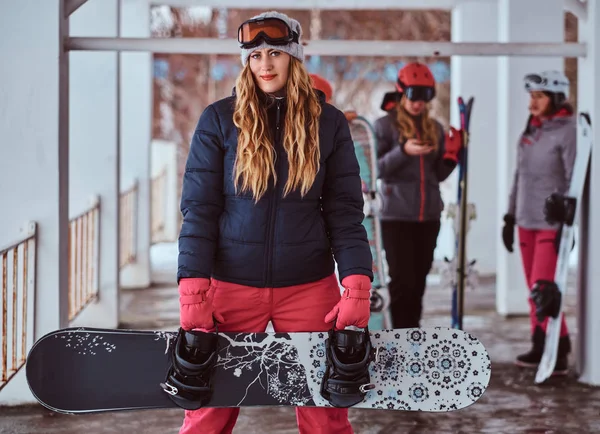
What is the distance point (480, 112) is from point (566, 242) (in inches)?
198

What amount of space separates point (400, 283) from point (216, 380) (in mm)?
2617

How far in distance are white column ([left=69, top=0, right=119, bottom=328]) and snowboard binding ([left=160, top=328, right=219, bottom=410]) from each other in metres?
3.93

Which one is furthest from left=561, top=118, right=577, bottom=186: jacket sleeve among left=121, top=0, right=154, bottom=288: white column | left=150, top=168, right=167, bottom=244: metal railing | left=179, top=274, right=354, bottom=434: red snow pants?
left=150, top=168, right=167, bottom=244: metal railing

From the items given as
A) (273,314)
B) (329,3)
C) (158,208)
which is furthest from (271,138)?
(158,208)

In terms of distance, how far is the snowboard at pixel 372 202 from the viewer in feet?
18.6

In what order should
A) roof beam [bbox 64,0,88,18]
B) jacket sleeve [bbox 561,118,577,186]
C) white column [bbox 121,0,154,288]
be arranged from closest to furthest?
roof beam [bbox 64,0,88,18] < jacket sleeve [bbox 561,118,577,186] < white column [bbox 121,0,154,288]

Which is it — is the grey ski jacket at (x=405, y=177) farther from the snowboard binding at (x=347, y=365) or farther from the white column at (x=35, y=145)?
the snowboard binding at (x=347, y=365)

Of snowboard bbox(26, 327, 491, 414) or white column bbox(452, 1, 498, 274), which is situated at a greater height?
white column bbox(452, 1, 498, 274)

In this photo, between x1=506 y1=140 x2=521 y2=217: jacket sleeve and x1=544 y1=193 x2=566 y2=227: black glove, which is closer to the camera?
x1=544 y1=193 x2=566 y2=227: black glove

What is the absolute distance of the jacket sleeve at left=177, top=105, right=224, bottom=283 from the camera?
10.6 feet

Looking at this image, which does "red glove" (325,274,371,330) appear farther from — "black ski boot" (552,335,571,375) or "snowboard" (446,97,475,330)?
"snowboard" (446,97,475,330)

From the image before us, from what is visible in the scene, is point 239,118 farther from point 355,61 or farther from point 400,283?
point 355,61

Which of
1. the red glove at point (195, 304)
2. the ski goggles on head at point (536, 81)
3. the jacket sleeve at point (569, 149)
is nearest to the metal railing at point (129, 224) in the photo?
the ski goggles on head at point (536, 81)

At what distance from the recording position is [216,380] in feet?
11.1
